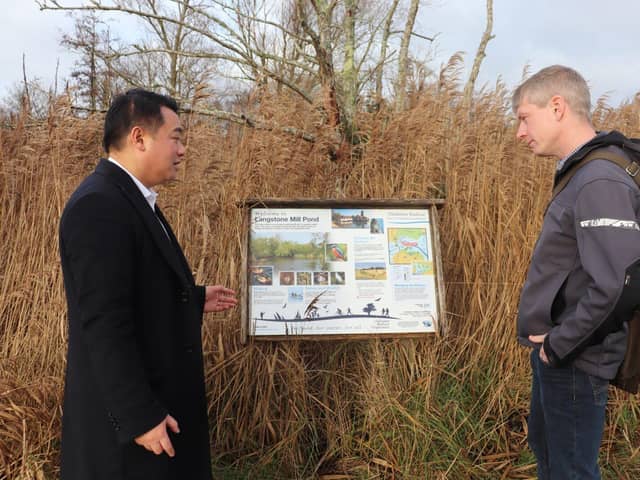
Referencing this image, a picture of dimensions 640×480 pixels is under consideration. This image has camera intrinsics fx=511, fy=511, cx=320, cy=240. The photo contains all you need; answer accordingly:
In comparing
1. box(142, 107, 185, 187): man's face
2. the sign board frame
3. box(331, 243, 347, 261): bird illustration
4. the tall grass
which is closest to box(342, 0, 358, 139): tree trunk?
the tall grass

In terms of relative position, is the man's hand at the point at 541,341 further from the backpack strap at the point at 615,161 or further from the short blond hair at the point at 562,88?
the short blond hair at the point at 562,88

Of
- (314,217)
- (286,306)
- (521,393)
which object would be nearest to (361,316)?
(286,306)

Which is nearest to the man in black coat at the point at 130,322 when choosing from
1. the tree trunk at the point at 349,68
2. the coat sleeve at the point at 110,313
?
the coat sleeve at the point at 110,313

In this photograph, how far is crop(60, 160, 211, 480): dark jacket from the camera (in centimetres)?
149

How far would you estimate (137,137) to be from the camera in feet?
5.84

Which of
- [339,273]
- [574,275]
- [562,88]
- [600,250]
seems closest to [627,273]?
[600,250]

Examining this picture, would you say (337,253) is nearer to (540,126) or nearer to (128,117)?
(540,126)

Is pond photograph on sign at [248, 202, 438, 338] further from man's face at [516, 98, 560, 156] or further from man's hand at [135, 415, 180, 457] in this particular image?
man's hand at [135, 415, 180, 457]

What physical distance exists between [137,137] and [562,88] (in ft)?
5.08

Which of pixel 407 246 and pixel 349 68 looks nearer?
pixel 407 246

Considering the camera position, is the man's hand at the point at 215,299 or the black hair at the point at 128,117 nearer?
the black hair at the point at 128,117

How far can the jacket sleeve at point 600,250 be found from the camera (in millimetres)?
1626

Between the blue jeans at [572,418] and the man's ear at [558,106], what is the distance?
36.4 inches

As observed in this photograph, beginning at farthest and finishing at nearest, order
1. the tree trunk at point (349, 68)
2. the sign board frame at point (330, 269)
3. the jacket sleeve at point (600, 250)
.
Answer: the tree trunk at point (349, 68)
the sign board frame at point (330, 269)
the jacket sleeve at point (600, 250)
